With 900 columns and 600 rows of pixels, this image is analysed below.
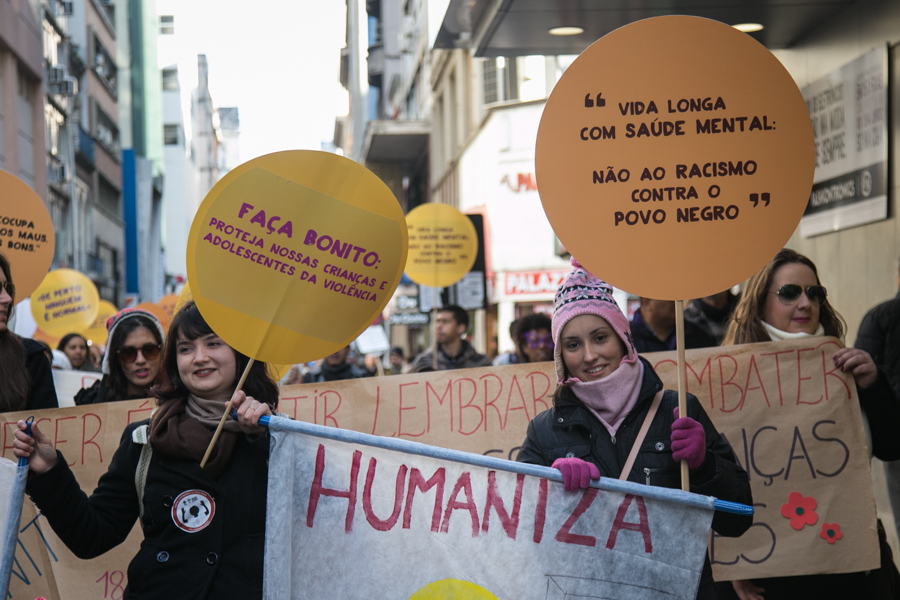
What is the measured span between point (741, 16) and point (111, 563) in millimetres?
5759

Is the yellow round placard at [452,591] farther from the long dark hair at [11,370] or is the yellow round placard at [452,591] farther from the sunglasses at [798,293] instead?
the long dark hair at [11,370]

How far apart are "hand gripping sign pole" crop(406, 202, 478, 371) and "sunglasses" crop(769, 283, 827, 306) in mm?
5171

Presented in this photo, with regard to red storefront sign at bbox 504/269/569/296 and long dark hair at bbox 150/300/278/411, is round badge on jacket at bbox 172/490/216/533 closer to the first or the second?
long dark hair at bbox 150/300/278/411

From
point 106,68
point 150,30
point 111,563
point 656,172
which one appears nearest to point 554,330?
point 656,172

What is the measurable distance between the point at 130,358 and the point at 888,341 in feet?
12.7

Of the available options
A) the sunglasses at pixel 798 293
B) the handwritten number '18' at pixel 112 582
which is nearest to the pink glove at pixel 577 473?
the sunglasses at pixel 798 293

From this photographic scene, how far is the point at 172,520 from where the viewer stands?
2.78 meters

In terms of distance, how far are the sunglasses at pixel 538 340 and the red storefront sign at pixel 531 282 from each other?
1380 cm

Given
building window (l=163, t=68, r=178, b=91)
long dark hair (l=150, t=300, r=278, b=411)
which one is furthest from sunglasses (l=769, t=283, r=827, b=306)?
building window (l=163, t=68, r=178, b=91)

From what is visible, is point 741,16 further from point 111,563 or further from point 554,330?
point 111,563

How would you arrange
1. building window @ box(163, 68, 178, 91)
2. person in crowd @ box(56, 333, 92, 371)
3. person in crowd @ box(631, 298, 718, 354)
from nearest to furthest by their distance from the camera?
1. person in crowd @ box(631, 298, 718, 354)
2. person in crowd @ box(56, 333, 92, 371)
3. building window @ box(163, 68, 178, 91)

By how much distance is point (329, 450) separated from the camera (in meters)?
2.86

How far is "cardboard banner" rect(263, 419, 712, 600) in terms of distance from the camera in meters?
2.65

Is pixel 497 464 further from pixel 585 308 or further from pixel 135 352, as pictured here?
pixel 135 352
